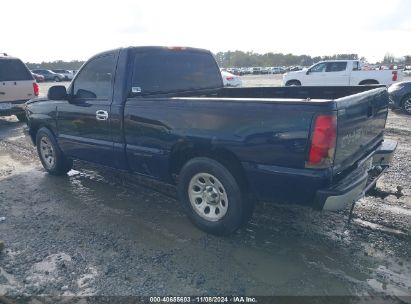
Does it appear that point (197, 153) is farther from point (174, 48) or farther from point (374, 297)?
point (374, 297)

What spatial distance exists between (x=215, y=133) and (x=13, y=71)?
910 cm

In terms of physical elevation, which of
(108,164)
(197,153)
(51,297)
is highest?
(197,153)

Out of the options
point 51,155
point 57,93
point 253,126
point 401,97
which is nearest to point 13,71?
point 51,155

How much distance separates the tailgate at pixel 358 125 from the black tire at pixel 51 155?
429 cm

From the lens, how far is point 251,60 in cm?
11188

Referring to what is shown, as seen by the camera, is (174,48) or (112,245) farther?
(174,48)

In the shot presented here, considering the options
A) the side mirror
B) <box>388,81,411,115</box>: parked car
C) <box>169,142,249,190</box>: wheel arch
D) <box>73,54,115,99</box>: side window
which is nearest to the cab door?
<box>73,54,115,99</box>: side window

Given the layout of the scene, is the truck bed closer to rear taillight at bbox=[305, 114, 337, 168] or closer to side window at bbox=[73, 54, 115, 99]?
rear taillight at bbox=[305, 114, 337, 168]

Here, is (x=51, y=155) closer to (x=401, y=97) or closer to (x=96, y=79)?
(x=96, y=79)

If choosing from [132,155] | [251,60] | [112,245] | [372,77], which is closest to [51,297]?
[112,245]

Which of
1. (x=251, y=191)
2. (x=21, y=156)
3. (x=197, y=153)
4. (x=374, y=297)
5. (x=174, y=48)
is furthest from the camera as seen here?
(x=21, y=156)

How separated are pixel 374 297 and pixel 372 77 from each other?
13.7 m

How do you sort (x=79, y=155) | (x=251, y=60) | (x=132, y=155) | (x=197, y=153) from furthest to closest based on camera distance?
1. (x=251, y=60)
2. (x=79, y=155)
3. (x=132, y=155)
4. (x=197, y=153)

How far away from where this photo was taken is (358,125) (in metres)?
3.21
